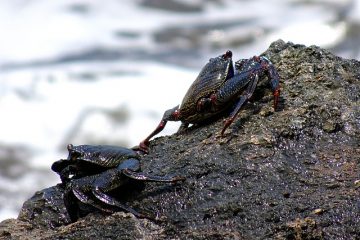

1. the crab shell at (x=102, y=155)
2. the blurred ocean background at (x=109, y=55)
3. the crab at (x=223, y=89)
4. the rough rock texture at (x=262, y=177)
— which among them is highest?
the blurred ocean background at (x=109, y=55)

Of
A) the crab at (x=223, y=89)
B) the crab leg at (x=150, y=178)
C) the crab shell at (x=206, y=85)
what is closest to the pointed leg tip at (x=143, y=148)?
the crab at (x=223, y=89)

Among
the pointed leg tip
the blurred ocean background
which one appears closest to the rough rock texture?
the pointed leg tip

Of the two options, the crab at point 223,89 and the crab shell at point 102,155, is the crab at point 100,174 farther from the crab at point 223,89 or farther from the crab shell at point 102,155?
the crab at point 223,89

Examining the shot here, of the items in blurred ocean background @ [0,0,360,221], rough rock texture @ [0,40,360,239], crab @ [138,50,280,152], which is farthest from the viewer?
blurred ocean background @ [0,0,360,221]

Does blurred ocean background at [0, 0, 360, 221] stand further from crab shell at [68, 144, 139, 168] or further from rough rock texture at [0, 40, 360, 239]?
rough rock texture at [0, 40, 360, 239]

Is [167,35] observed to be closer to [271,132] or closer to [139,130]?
[139,130]

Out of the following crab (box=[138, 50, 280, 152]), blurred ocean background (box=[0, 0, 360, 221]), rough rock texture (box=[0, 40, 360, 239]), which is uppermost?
blurred ocean background (box=[0, 0, 360, 221])
